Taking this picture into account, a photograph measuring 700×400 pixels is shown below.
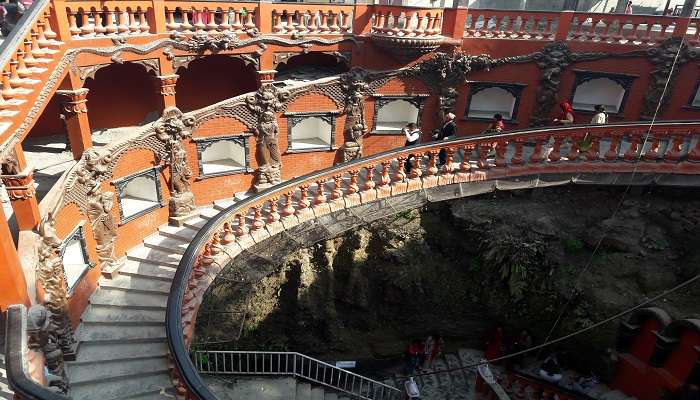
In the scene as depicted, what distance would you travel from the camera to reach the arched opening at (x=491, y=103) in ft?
50.9

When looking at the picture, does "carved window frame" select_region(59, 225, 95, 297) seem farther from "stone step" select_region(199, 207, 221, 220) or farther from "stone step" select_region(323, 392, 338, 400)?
"stone step" select_region(323, 392, 338, 400)

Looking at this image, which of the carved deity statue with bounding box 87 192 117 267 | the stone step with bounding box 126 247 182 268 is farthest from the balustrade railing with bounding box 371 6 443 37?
the carved deity statue with bounding box 87 192 117 267

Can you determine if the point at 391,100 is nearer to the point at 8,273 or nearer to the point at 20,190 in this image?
the point at 20,190

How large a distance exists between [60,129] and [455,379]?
49.6ft

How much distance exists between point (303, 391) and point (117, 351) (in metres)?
4.77

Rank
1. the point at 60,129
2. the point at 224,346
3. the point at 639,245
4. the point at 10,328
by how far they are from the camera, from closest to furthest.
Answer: the point at 10,328
the point at 224,346
the point at 639,245
the point at 60,129

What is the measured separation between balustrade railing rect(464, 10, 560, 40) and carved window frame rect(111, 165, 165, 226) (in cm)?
1065

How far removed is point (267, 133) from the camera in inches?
545

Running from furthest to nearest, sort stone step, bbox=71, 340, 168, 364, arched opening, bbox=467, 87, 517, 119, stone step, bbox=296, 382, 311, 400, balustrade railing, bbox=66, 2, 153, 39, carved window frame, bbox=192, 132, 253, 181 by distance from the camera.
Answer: arched opening, bbox=467, 87, 517, 119
carved window frame, bbox=192, 132, 253, 181
stone step, bbox=296, 382, 311, 400
balustrade railing, bbox=66, 2, 153, 39
stone step, bbox=71, 340, 168, 364

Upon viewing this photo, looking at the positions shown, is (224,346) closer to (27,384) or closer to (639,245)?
(27,384)

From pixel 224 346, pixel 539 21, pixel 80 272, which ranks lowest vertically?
pixel 224 346

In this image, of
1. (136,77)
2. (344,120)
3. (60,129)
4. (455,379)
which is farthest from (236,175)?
(455,379)

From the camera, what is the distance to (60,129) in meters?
14.7

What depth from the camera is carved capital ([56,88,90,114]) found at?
36.6 feet
